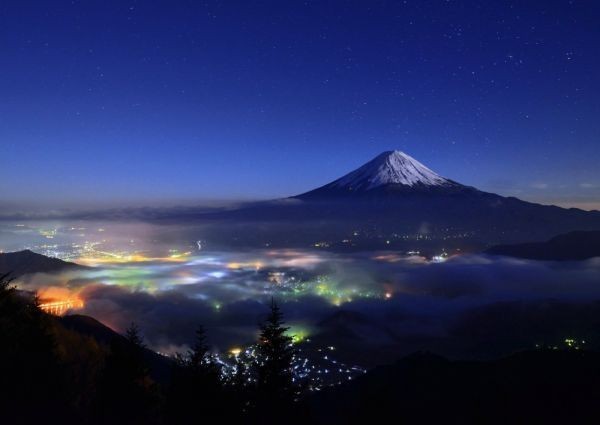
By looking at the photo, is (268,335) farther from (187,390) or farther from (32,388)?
(32,388)

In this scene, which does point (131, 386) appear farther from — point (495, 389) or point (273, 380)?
point (495, 389)

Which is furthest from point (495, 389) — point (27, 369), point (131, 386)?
point (27, 369)

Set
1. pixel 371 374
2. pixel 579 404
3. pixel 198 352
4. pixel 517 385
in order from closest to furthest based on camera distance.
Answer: pixel 198 352, pixel 579 404, pixel 517 385, pixel 371 374

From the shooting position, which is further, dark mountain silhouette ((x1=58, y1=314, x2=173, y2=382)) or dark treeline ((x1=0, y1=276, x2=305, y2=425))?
dark mountain silhouette ((x1=58, y1=314, x2=173, y2=382))

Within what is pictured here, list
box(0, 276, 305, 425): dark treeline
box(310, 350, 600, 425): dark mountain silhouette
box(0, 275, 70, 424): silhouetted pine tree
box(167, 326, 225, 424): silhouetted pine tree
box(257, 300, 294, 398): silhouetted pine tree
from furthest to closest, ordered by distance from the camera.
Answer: box(310, 350, 600, 425): dark mountain silhouette
box(167, 326, 225, 424): silhouetted pine tree
box(257, 300, 294, 398): silhouetted pine tree
box(0, 276, 305, 425): dark treeline
box(0, 275, 70, 424): silhouetted pine tree

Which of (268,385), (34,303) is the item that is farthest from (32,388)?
(268,385)

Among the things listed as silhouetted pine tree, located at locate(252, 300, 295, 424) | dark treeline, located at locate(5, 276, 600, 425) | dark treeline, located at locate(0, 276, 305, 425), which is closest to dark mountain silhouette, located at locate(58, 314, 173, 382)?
dark treeline, located at locate(5, 276, 600, 425)

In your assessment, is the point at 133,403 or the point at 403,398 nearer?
the point at 133,403

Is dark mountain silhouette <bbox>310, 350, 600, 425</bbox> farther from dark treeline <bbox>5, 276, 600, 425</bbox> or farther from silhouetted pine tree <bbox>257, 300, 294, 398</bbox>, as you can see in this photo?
silhouetted pine tree <bbox>257, 300, 294, 398</bbox>
